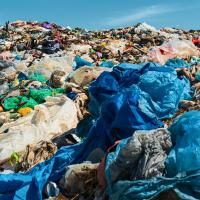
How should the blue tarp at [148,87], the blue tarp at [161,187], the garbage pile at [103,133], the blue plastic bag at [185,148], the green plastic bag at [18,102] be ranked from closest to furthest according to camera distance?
the blue tarp at [161,187] → the blue plastic bag at [185,148] → the garbage pile at [103,133] → the blue tarp at [148,87] → the green plastic bag at [18,102]

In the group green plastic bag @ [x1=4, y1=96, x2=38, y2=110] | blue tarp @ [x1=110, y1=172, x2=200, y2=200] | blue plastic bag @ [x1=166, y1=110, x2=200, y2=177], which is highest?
green plastic bag @ [x1=4, y1=96, x2=38, y2=110]

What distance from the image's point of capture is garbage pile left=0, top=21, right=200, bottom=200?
3.58m

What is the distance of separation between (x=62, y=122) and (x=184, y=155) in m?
3.51

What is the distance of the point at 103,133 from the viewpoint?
5.16m

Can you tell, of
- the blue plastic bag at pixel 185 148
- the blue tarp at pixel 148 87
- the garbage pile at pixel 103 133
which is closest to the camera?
the blue plastic bag at pixel 185 148

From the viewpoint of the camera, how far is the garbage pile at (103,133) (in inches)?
141

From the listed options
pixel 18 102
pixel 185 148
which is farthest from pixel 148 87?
pixel 18 102

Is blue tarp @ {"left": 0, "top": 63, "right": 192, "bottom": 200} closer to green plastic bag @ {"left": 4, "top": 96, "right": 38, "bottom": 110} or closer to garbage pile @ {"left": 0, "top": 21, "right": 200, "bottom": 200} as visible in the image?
garbage pile @ {"left": 0, "top": 21, "right": 200, "bottom": 200}

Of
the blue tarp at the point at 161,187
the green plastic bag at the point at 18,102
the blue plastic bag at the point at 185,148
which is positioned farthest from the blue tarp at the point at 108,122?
the green plastic bag at the point at 18,102

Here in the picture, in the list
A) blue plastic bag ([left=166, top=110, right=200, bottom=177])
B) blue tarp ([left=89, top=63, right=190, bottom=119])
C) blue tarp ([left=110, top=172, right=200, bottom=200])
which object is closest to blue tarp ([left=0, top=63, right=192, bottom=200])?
blue tarp ([left=89, top=63, right=190, bottom=119])

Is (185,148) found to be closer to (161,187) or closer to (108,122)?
(161,187)

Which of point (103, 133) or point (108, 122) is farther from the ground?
point (108, 122)

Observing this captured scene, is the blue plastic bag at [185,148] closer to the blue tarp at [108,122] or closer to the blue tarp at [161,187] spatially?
the blue tarp at [161,187]

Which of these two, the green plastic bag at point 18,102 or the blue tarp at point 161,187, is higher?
the green plastic bag at point 18,102
